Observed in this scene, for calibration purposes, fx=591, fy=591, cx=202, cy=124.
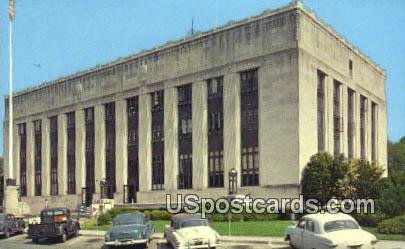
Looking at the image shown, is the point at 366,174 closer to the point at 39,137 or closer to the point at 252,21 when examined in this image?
the point at 252,21

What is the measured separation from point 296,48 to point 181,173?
18433mm

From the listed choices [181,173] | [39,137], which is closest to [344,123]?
[181,173]

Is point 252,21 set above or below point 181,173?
above

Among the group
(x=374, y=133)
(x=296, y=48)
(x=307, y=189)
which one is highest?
(x=296, y=48)

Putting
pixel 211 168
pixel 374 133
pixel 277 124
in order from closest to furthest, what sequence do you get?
pixel 277 124, pixel 211 168, pixel 374 133

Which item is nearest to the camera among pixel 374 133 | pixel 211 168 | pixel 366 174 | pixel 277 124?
pixel 366 174

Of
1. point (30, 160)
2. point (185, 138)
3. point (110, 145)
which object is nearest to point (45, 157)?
point (30, 160)

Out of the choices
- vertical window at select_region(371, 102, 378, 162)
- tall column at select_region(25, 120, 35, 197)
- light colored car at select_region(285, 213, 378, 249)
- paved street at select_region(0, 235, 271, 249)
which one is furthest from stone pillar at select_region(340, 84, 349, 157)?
tall column at select_region(25, 120, 35, 197)

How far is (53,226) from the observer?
34094 millimetres

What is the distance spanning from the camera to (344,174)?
164 feet

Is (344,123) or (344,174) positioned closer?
(344,174)

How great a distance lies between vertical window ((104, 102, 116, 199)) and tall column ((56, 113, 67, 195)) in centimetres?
908

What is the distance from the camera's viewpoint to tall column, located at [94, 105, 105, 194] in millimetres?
71750

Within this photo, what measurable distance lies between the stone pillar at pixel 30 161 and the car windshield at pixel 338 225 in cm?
6786
